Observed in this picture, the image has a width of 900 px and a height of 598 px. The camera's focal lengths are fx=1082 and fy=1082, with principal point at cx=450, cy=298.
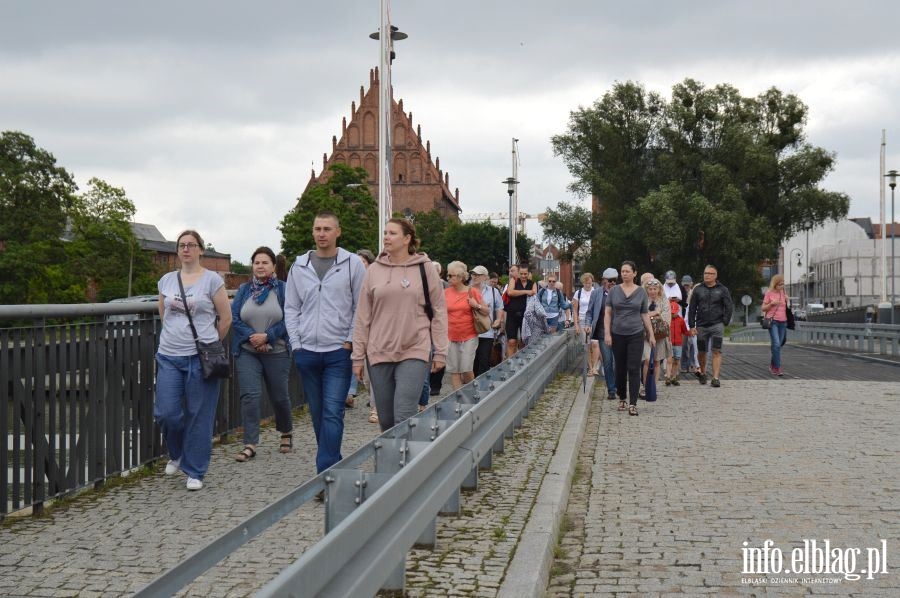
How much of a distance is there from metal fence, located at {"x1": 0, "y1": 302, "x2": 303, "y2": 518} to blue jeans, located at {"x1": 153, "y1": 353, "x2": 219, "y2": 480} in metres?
0.29

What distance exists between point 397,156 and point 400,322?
104551 millimetres

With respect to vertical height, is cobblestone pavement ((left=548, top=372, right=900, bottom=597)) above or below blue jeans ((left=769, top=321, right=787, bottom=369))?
below

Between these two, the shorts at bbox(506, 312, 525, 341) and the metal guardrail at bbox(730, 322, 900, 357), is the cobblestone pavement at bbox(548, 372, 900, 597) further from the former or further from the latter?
the metal guardrail at bbox(730, 322, 900, 357)

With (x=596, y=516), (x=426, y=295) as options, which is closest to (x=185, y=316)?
(x=426, y=295)

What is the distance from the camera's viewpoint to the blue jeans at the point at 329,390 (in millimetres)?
6797

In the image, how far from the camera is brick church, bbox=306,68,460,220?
104 metres

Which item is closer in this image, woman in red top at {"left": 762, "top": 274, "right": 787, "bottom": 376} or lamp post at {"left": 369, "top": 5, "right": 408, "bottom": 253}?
woman in red top at {"left": 762, "top": 274, "right": 787, "bottom": 376}

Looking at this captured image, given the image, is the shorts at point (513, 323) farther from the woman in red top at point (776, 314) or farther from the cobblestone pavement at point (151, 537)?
the cobblestone pavement at point (151, 537)

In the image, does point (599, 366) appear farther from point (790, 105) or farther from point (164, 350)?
point (790, 105)

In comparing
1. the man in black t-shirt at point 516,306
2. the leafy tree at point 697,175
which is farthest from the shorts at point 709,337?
the leafy tree at point 697,175

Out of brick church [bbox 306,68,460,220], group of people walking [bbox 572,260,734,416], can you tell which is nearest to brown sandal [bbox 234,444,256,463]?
group of people walking [bbox 572,260,734,416]

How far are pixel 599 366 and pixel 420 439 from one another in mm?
13325

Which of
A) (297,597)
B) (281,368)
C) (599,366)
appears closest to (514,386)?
(281,368)

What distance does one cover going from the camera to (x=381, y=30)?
2045 cm
